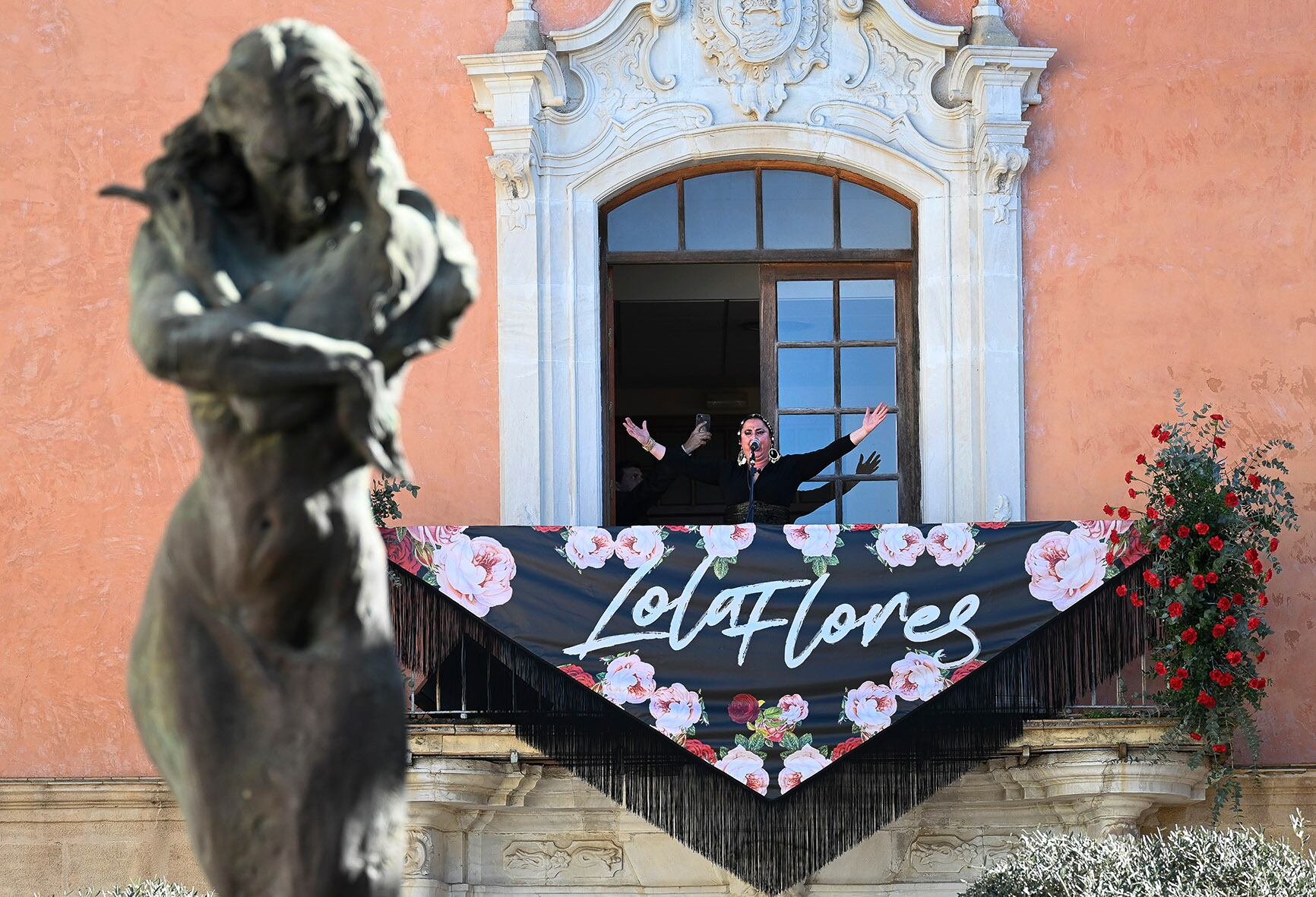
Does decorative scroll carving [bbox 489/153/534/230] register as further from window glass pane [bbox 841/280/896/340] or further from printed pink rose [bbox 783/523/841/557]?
printed pink rose [bbox 783/523/841/557]

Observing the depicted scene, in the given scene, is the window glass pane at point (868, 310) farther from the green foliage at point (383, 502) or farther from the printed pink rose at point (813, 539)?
the green foliage at point (383, 502)

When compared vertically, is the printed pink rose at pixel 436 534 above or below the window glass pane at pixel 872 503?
below

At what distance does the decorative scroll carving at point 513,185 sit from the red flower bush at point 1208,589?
313cm

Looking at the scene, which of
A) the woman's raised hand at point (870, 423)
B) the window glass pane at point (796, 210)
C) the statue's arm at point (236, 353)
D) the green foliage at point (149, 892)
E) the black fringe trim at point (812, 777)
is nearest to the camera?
the statue's arm at point (236, 353)

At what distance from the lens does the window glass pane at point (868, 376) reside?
1073 centimetres

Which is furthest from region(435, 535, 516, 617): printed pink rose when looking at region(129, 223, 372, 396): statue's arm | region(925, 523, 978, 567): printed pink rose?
region(129, 223, 372, 396): statue's arm

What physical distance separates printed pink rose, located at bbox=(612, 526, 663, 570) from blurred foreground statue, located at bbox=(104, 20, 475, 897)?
5648 mm

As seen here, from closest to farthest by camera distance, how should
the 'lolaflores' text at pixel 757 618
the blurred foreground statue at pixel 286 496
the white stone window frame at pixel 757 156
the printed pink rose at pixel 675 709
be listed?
the blurred foreground statue at pixel 286 496
the printed pink rose at pixel 675 709
the 'lolaflores' text at pixel 757 618
the white stone window frame at pixel 757 156

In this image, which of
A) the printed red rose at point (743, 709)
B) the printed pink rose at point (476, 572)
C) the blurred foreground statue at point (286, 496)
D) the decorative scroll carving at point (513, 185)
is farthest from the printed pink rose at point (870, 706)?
the blurred foreground statue at point (286, 496)

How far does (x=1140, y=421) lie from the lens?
33.7 feet

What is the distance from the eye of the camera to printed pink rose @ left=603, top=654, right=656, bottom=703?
891 centimetres

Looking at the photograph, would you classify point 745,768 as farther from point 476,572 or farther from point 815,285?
point 815,285

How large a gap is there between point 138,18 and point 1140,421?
17.1ft

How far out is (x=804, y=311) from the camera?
10781 millimetres
